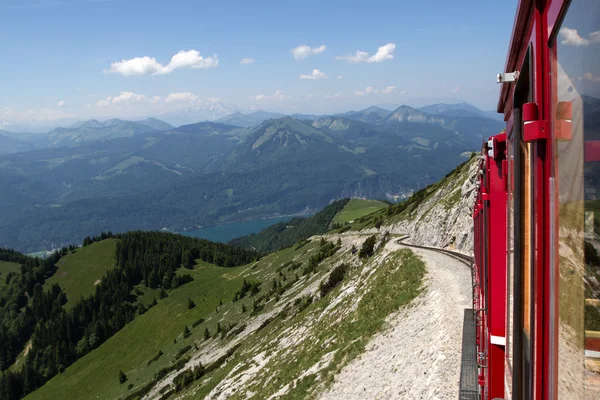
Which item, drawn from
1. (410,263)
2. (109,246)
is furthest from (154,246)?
(410,263)

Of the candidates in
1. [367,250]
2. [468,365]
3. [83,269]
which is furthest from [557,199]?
[83,269]

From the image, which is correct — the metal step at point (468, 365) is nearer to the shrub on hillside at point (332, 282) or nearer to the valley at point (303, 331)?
the valley at point (303, 331)

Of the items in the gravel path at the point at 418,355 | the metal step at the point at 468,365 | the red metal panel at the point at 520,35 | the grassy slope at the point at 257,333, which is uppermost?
the red metal panel at the point at 520,35

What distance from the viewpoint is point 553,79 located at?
10.8 ft

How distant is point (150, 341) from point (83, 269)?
90.5m

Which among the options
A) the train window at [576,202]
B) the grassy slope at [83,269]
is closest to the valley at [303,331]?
the train window at [576,202]

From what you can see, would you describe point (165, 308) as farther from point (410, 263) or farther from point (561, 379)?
point (561, 379)

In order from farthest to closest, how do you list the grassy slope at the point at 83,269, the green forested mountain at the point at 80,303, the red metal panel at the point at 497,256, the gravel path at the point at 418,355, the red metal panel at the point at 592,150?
the grassy slope at the point at 83,269 < the green forested mountain at the point at 80,303 < the gravel path at the point at 418,355 < the red metal panel at the point at 497,256 < the red metal panel at the point at 592,150

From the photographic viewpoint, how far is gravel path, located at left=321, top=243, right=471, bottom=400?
17.3 m

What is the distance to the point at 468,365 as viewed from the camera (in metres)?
16.7

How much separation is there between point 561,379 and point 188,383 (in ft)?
171

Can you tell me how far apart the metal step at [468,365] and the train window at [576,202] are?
44.8 ft

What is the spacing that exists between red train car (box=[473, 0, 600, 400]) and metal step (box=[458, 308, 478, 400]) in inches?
481

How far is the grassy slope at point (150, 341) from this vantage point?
3117 inches
